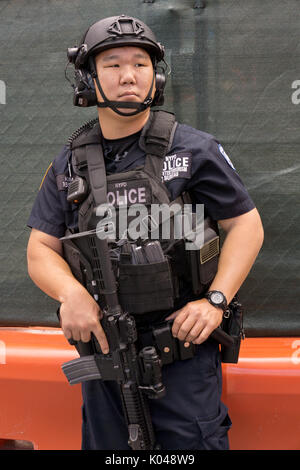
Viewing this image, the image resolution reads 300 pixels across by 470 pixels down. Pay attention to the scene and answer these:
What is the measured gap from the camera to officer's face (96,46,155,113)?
1495mm

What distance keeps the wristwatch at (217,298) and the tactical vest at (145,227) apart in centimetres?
4

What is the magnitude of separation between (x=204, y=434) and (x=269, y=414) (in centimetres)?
50

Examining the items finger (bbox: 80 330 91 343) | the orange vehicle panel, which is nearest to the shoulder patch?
finger (bbox: 80 330 91 343)

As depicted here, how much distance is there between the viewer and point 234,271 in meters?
1.54

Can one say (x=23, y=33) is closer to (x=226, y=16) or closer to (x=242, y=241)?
(x=226, y=16)

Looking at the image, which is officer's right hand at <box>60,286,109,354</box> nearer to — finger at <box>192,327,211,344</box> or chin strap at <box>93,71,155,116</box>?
finger at <box>192,327,211,344</box>

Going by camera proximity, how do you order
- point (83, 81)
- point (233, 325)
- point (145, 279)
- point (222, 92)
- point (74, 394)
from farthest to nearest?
1. point (222, 92)
2. point (74, 394)
3. point (233, 325)
4. point (83, 81)
5. point (145, 279)

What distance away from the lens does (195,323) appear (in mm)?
1459

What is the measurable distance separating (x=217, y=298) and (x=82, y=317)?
408mm

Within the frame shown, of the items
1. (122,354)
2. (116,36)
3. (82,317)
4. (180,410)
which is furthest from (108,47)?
(180,410)

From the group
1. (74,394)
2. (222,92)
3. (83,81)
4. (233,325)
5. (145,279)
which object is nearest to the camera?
(145,279)

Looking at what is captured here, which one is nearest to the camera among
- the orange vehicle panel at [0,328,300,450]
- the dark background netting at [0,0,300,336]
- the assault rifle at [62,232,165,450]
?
the assault rifle at [62,232,165,450]

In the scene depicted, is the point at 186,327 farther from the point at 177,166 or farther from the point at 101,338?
the point at 177,166
